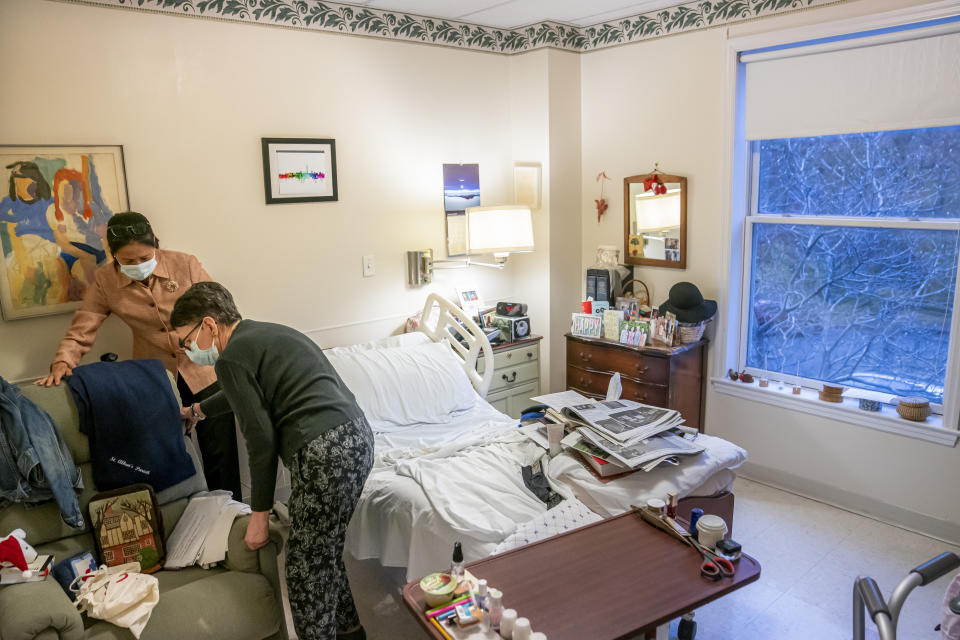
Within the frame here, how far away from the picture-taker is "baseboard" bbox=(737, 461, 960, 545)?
309 cm

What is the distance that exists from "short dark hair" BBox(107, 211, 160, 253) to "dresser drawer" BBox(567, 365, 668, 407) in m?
2.37

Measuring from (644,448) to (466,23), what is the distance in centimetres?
276

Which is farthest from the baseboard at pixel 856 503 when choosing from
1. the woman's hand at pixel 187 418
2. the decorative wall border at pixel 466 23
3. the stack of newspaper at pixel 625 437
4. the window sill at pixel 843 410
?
the woman's hand at pixel 187 418

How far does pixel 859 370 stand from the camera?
3.44 m

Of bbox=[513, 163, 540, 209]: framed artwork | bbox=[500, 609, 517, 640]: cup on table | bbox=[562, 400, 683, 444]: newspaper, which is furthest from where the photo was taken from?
bbox=[513, 163, 540, 209]: framed artwork

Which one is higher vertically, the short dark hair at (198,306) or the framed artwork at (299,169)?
the framed artwork at (299,169)

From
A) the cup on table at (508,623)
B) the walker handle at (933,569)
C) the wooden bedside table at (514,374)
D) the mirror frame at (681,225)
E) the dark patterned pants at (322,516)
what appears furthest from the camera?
the wooden bedside table at (514,374)

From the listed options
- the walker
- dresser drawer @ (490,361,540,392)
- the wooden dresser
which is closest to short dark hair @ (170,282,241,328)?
the walker

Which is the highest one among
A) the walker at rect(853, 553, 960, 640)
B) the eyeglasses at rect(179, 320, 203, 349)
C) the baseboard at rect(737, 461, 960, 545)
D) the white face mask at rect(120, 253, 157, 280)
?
the white face mask at rect(120, 253, 157, 280)

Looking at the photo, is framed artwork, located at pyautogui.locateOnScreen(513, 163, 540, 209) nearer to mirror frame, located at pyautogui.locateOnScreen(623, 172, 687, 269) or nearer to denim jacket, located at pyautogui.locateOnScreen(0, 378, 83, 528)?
mirror frame, located at pyautogui.locateOnScreen(623, 172, 687, 269)

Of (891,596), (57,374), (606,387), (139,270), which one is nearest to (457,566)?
(891,596)

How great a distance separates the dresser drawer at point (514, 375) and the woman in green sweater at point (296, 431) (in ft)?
6.27

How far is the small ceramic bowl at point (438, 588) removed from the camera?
1728mm

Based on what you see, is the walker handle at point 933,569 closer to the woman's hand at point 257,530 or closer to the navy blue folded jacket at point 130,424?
the woman's hand at point 257,530
